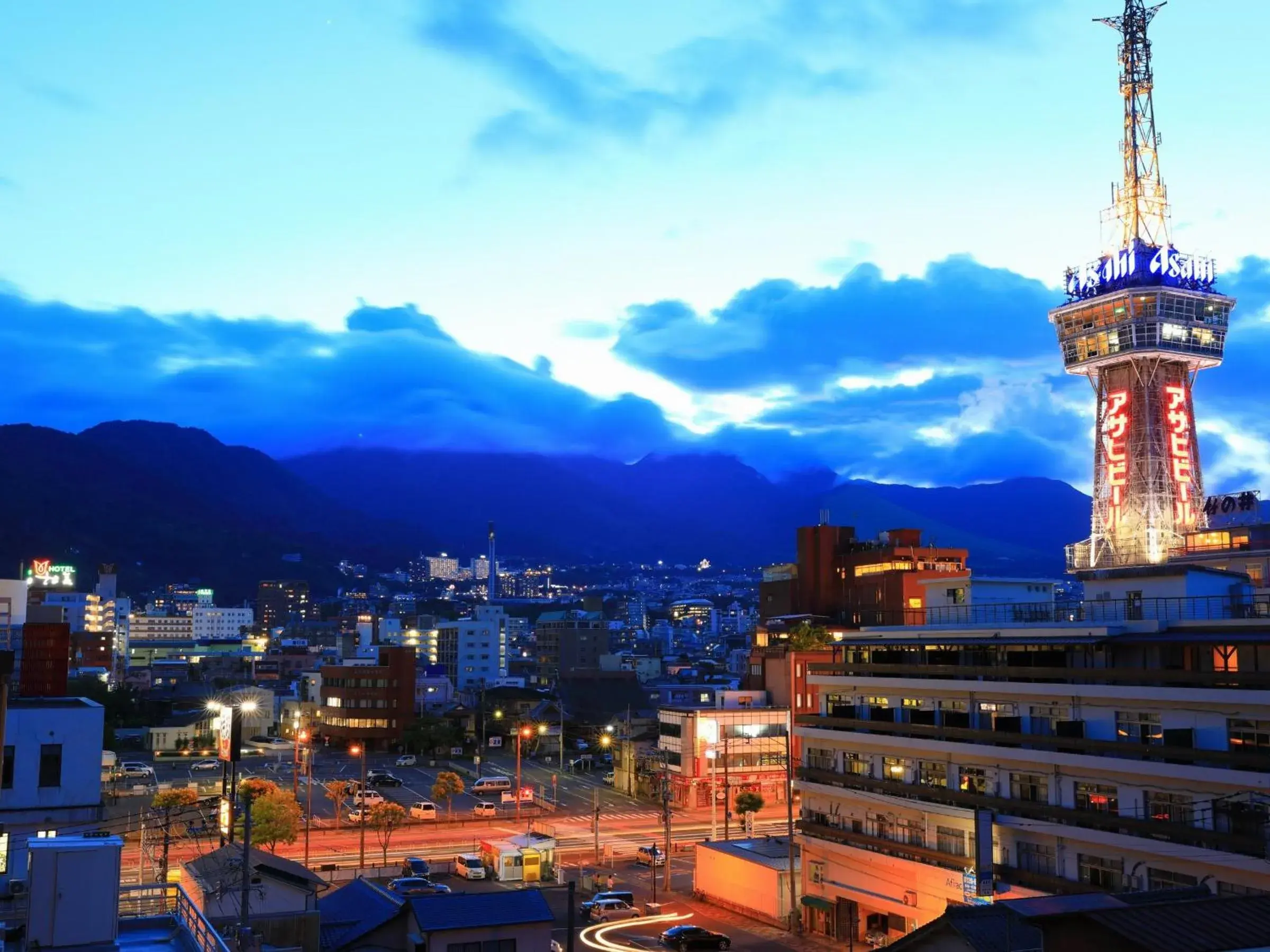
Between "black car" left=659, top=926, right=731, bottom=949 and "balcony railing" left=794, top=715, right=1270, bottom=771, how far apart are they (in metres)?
11.9

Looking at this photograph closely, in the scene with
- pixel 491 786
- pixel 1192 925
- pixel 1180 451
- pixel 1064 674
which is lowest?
pixel 491 786

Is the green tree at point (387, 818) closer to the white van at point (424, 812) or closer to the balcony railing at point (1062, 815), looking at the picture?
the white van at point (424, 812)

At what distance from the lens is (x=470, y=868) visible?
194 ft

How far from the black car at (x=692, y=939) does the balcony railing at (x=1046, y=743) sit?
39.1 feet

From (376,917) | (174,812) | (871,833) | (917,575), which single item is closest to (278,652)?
(917,575)

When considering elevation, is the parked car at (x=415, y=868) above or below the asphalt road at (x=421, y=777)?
above

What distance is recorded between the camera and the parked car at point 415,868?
189 feet

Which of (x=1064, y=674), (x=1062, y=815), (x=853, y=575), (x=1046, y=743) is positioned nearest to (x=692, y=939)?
A: (x=1062, y=815)

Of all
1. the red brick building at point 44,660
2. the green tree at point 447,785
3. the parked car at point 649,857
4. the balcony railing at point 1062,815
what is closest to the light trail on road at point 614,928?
the parked car at point 649,857

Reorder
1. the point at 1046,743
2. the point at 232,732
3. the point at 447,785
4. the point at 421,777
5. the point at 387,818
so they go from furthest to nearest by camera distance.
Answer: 1. the point at 421,777
2. the point at 447,785
3. the point at 387,818
4. the point at 1046,743
5. the point at 232,732

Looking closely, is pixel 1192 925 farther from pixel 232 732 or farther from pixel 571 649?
pixel 571 649

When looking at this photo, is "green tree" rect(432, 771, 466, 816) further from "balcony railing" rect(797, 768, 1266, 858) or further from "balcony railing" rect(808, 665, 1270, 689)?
"balcony railing" rect(808, 665, 1270, 689)

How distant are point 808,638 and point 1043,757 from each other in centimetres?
5181

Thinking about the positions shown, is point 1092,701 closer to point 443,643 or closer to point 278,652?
point 443,643
